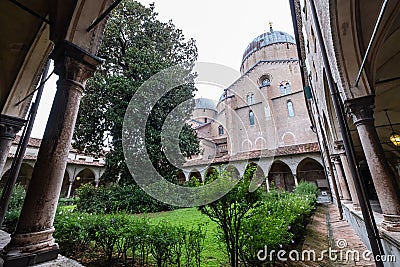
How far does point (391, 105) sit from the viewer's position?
22.3 feet

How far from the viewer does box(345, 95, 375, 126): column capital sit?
12.4 ft

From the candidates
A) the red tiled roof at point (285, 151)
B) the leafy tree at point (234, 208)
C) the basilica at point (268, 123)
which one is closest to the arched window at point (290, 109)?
the basilica at point (268, 123)

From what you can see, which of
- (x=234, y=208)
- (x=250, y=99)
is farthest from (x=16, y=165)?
(x=250, y=99)

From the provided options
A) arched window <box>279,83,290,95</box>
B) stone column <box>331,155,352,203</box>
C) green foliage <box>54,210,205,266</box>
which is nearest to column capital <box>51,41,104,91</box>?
green foliage <box>54,210,205,266</box>

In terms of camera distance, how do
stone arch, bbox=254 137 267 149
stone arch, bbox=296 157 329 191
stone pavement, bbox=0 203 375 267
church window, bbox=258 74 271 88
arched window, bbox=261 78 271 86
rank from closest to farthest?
stone pavement, bbox=0 203 375 267 < stone arch, bbox=296 157 329 191 < stone arch, bbox=254 137 267 149 < arched window, bbox=261 78 271 86 < church window, bbox=258 74 271 88

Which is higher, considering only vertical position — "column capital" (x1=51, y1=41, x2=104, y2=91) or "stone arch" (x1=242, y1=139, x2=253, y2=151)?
"stone arch" (x1=242, y1=139, x2=253, y2=151)

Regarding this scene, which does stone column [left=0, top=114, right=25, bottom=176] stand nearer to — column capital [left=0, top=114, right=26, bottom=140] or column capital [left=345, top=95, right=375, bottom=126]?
column capital [left=0, top=114, right=26, bottom=140]

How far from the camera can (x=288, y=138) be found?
24.6m

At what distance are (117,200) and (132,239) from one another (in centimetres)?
878

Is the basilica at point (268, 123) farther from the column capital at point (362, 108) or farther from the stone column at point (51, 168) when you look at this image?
the stone column at point (51, 168)

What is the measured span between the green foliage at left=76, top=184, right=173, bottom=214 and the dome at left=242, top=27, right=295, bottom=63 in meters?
29.2

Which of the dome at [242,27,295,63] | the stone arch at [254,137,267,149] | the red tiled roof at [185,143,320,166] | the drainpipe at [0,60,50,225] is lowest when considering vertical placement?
the drainpipe at [0,60,50,225]

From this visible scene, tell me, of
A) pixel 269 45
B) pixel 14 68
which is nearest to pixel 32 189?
pixel 14 68

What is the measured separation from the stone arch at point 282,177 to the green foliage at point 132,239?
19405 mm
